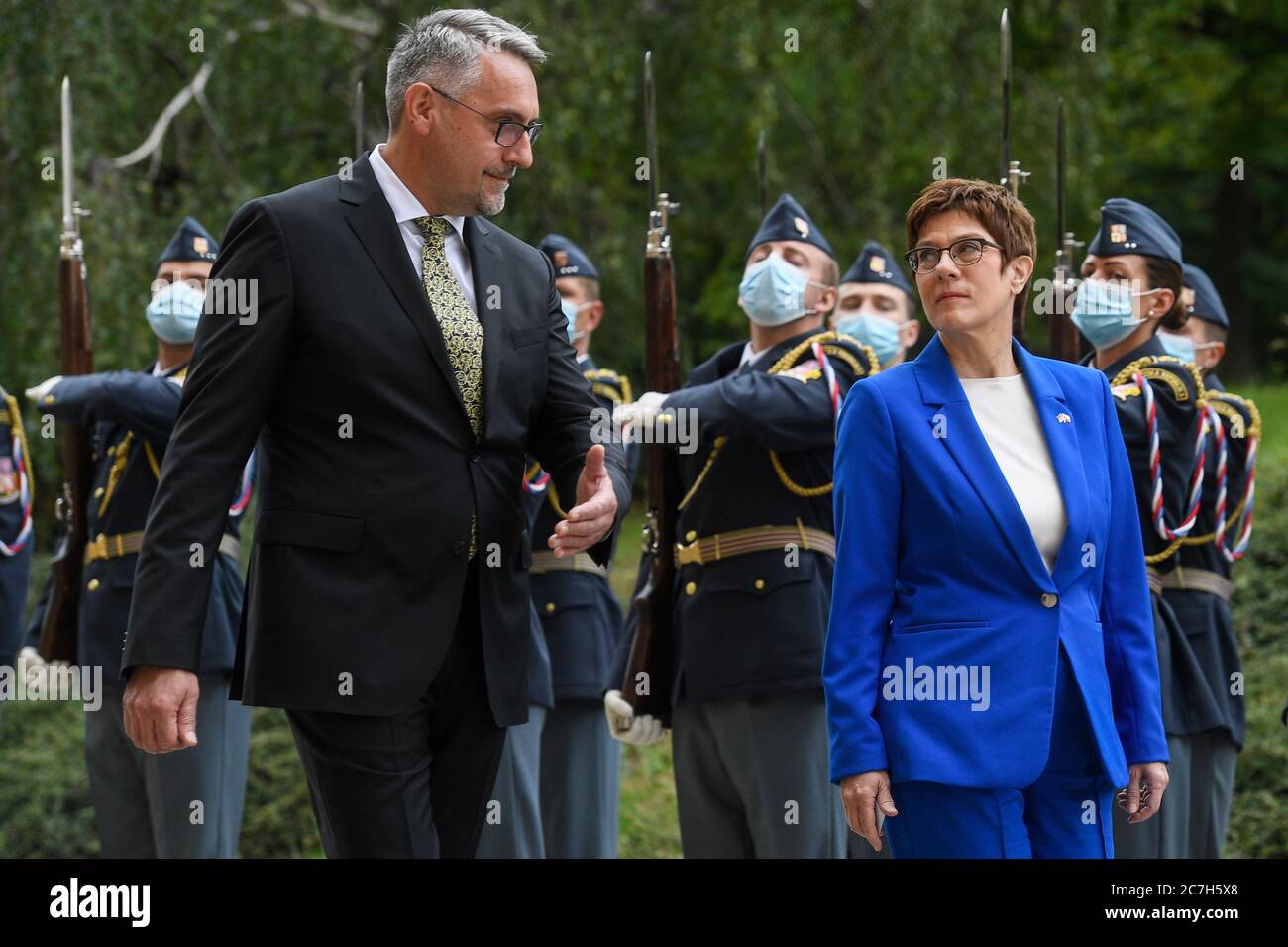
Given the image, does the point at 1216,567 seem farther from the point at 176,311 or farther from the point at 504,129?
the point at 176,311

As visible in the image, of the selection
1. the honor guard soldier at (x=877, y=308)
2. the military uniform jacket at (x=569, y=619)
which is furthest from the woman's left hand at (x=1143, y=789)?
the military uniform jacket at (x=569, y=619)

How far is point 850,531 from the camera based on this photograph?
12.3 feet

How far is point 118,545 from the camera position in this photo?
6.34 meters

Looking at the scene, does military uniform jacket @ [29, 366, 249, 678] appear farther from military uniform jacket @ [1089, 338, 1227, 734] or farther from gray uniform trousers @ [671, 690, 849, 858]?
military uniform jacket @ [1089, 338, 1227, 734]

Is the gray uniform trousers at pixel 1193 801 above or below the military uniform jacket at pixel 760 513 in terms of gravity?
below

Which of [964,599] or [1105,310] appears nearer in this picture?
[964,599]

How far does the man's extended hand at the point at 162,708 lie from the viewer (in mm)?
3479

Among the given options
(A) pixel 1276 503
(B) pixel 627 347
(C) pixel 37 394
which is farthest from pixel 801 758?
(B) pixel 627 347

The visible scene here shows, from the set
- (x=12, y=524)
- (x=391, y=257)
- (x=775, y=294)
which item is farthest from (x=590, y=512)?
(x=12, y=524)

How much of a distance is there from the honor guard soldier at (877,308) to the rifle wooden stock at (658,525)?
35.5 inches

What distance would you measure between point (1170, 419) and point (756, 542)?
4.20 ft

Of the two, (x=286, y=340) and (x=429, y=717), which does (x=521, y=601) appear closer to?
(x=429, y=717)

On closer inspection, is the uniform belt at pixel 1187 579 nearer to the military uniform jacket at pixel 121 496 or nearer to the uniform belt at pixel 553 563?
the uniform belt at pixel 553 563
